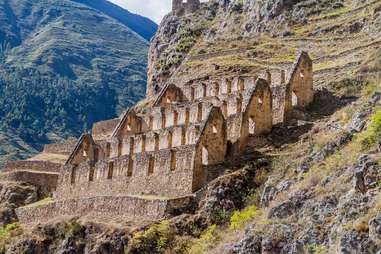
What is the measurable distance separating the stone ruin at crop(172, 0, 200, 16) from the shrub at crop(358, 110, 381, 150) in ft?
328

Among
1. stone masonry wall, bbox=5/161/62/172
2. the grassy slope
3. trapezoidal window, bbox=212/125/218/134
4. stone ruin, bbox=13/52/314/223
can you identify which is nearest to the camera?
the grassy slope

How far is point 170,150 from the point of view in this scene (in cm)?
4659

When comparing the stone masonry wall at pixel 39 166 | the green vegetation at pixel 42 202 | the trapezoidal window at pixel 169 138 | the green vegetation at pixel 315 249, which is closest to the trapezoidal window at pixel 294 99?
the trapezoidal window at pixel 169 138

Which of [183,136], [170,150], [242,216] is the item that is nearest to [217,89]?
[183,136]

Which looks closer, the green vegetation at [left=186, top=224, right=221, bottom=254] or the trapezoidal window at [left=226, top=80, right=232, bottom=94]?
the green vegetation at [left=186, top=224, right=221, bottom=254]

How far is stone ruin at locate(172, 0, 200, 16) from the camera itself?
13379 centimetres

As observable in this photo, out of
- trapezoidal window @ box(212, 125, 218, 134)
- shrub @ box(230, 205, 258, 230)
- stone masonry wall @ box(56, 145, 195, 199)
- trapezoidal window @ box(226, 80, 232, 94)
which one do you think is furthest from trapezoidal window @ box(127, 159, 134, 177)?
trapezoidal window @ box(226, 80, 232, 94)

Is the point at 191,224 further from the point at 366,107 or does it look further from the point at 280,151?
the point at 366,107

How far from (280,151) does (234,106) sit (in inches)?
354

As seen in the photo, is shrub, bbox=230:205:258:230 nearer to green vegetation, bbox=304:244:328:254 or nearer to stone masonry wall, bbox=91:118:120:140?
green vegetation, bbox=304:244:328:254

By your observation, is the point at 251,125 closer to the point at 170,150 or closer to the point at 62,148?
the point at 170,150

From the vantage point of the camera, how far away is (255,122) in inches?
1866

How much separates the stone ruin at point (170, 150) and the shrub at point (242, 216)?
4.25 m

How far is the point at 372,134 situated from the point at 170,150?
1526 centimetres
